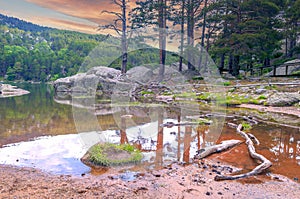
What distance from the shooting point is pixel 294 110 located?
51.9 ft

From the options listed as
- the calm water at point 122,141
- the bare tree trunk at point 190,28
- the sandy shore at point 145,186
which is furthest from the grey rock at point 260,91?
the sandy shore at point 145,186

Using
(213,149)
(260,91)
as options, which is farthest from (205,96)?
(213,149)

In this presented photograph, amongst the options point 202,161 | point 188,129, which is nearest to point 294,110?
point 188,129

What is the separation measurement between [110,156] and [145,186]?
198 centimetres

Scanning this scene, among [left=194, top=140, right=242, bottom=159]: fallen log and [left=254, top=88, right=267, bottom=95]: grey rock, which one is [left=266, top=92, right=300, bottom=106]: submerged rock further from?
[left=194, top=140, right=242, bottom=159]: fallen log

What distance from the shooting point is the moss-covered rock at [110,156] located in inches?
272

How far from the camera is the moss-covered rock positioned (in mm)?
6906

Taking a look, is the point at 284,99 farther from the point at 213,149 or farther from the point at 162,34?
the point at 162,34

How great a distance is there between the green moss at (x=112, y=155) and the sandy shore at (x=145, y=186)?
2.36 ft

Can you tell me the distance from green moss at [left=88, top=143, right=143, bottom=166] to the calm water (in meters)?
0.31

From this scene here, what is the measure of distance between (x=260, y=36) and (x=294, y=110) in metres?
10.1

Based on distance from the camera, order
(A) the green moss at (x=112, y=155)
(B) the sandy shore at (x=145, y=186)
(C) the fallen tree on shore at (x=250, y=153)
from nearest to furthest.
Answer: (B) the sandy shore at (x=145, y=186), (C) the fallen tree on shore at (x=250, y=153), (A) the green moss at (x=112, y=155)

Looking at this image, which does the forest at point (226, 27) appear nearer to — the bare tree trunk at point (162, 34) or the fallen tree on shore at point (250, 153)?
the bare tree trunk at point (162, 34)

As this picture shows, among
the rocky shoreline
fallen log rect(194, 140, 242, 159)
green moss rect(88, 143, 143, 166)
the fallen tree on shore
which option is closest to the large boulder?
the rocky shoreline
